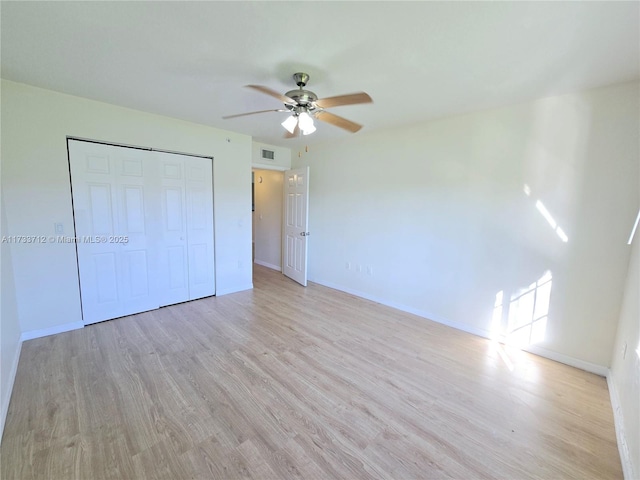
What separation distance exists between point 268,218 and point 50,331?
402cm

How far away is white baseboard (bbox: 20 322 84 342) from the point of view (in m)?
2.73

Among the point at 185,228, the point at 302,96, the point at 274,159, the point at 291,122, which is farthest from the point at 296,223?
the point at 302,96

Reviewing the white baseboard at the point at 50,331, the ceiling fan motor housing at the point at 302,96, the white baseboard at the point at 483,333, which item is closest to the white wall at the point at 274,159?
the white baseboard at the point at 483,333

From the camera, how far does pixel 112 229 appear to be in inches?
124

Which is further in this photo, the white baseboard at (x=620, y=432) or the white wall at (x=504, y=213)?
the white wall at (x=504, y=213)

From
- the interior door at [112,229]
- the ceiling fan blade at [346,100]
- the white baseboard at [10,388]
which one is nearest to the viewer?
the white baseboard at [10,388]

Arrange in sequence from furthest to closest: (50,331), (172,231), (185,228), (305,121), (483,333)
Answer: (185,228), (172,231), (483,333), (50,331), (305,121)

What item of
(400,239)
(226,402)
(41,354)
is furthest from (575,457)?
(41,354)

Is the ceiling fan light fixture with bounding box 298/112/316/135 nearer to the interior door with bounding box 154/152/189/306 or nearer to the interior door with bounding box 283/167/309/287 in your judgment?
the interior door with bounding box 154/152/189/306

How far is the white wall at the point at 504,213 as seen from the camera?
233 cm

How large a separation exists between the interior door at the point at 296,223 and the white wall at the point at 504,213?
0.76 meters

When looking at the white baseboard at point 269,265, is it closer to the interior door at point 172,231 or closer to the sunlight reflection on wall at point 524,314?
the interior door at point 172,231

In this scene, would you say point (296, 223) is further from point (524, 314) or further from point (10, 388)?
point (10, 388)

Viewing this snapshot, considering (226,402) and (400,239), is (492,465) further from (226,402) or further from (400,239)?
(400,239)
